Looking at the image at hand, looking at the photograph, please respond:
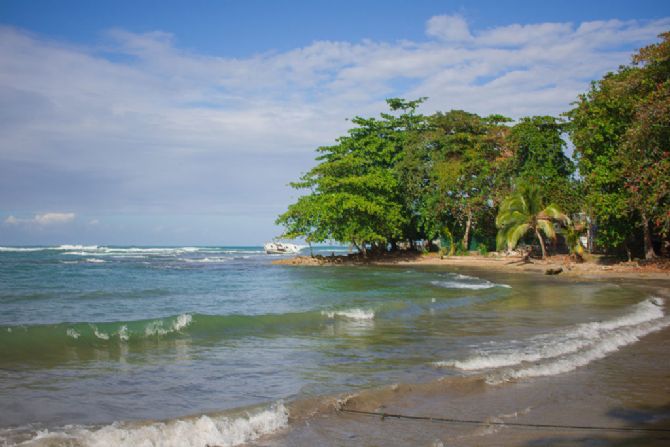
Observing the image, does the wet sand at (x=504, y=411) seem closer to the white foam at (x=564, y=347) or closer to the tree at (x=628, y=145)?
the white foam at (x=564, y=347)

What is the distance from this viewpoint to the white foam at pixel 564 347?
22.7 ft

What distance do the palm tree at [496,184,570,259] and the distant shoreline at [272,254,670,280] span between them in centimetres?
172

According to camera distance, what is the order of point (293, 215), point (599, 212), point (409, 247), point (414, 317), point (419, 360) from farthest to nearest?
point (409, 247) < point (293, 215) < point (599, 212) < point (414, 317) < point (419, 360)

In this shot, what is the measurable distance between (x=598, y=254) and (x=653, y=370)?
26.3 m

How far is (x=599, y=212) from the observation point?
896 inches

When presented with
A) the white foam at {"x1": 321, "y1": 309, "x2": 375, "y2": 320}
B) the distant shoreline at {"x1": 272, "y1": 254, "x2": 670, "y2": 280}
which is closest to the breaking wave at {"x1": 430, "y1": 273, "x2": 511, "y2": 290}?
the distant shoreline at {"x1": 272, "y1": 254, "x2": 670, "y2": 280}

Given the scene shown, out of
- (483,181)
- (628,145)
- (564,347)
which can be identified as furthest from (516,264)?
(564,347)

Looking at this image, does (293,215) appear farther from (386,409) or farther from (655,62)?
(386,409)

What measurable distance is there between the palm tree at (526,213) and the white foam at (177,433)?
27.4 m

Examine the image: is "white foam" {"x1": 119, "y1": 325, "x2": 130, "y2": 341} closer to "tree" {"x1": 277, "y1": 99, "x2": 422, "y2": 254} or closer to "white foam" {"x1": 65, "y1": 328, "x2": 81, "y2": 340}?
"white foam" {"x1": 65, "y1": 328, "x2": 81, "y2": 340}

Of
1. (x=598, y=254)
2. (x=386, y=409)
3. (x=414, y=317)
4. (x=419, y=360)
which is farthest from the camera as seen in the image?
(x=598, y=254)

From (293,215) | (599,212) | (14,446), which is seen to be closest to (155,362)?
(14,446)

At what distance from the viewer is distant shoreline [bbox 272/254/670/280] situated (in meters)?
23.2

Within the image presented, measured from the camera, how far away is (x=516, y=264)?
102ft
